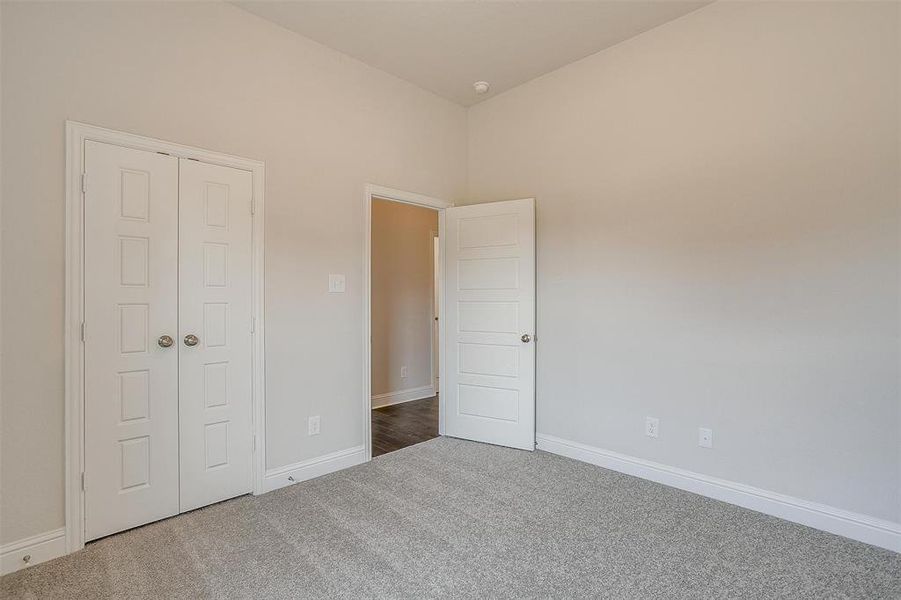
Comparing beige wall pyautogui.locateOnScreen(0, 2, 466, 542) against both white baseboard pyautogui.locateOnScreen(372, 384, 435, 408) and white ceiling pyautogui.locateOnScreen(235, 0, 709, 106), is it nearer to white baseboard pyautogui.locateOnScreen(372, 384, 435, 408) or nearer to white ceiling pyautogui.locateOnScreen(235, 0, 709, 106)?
white ceiling pyautogui.locateOnScreen(235, 0, 709, 106)

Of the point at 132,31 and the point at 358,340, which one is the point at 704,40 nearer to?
the point at 358,340

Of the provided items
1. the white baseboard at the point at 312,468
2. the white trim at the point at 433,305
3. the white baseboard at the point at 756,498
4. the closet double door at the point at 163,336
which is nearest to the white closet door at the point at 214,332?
the closet double door at the point at 163,336

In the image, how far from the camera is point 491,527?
2387 millimetres

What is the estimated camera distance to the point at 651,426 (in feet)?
10.0

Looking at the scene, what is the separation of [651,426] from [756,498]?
69cm

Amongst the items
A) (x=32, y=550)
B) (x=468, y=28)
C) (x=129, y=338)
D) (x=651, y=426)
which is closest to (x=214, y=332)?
(x=129, y=338)

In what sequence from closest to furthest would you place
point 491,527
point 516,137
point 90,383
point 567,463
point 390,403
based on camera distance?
point 90,383 < point 491,527 < point 567,463 < point 516,137 < point 390,403

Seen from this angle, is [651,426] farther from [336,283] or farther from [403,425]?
[336,283]

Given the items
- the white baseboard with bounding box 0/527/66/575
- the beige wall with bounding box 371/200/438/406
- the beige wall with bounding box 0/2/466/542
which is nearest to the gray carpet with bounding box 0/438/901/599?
the white baseboard with bounding box 0/527/66/575

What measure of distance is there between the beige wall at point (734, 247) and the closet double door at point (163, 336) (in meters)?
2.36

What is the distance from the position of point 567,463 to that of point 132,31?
12.8 feet

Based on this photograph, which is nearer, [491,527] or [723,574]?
[723,574]

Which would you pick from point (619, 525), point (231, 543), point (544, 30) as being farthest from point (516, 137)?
point (231, 543)

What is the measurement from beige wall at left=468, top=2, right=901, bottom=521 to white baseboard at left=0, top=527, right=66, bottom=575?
312 centimetres
